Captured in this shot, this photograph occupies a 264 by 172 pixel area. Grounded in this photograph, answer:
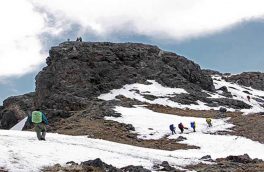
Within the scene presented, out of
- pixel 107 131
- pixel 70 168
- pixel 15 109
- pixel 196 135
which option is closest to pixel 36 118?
pixel 70 168

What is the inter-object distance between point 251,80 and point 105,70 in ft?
209

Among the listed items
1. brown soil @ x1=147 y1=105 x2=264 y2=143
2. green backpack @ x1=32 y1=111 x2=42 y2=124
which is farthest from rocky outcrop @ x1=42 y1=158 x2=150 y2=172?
brown soil @ x1=147 y1=105 x2=264 y2=143

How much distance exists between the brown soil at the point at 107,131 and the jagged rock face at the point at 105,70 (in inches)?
719

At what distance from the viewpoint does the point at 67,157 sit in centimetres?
2236

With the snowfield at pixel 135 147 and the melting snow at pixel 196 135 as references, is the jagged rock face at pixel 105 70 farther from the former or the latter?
the melting snow at pixel 196 135

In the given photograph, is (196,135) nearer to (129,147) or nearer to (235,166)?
(129,147)

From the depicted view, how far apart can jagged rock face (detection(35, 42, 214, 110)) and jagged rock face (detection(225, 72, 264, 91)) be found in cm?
3337

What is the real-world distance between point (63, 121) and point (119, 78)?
3209 centimetres

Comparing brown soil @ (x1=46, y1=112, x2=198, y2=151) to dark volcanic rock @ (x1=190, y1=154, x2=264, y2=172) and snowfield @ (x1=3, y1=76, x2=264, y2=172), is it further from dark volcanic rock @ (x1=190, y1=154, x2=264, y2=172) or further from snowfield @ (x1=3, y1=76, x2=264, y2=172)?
dark volcanic rock @ (x1=190, y1=154, x2=264, y2=172)

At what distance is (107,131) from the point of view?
4553 cm

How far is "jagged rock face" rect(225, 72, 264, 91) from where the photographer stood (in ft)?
422

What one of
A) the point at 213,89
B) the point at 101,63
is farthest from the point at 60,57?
the point at 213,89

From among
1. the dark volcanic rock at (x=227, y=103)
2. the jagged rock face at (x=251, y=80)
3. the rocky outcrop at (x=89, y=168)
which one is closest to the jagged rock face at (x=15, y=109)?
the dark volcanic rock at (x=227, y=103)

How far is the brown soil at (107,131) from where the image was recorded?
41675 mm
